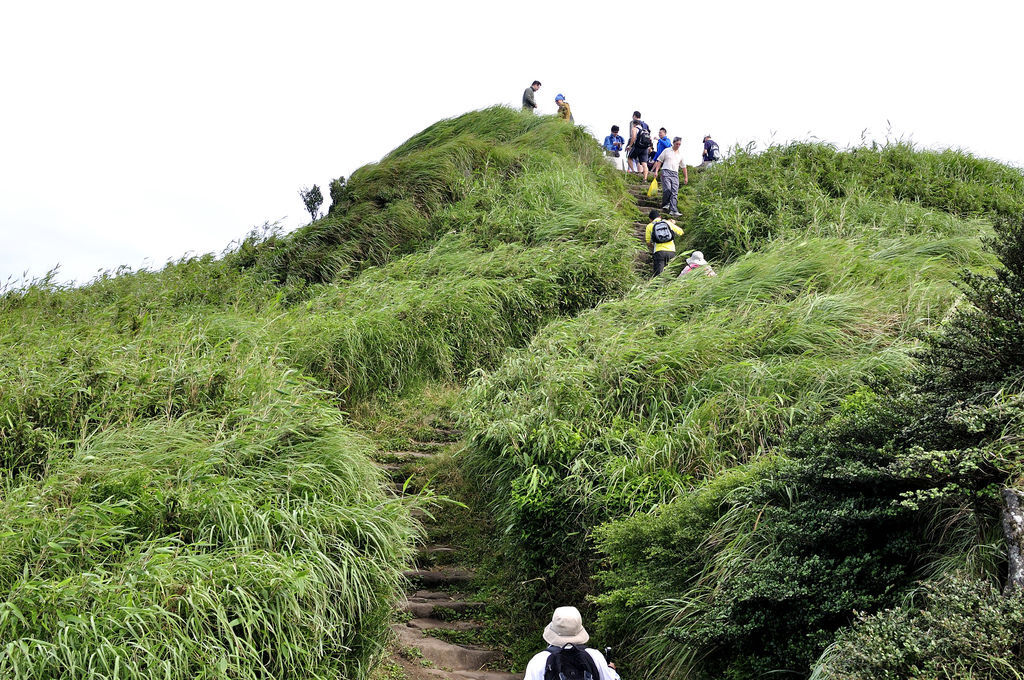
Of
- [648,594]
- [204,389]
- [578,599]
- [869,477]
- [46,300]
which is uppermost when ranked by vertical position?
[46,300]

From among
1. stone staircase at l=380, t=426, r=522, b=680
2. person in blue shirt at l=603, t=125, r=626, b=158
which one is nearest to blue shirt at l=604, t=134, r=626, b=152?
person in blue shirt at l=603, t=125, r=626, b=158

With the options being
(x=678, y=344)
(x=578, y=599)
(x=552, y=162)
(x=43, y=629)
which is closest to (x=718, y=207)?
(x=552, y=162)

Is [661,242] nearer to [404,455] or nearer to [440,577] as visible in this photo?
[404,455]

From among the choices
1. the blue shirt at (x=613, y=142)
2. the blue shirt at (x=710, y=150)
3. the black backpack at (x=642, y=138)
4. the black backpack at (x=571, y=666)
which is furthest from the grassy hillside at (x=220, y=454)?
the blue shirt at (x=710, y=150)

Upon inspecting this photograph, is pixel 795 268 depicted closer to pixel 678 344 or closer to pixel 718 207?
pixel 678 344

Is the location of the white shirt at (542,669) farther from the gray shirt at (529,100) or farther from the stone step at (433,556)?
the gray shirt at (529,100)

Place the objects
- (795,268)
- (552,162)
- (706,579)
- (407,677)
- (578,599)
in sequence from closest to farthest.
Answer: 1. (706,579)
2. (407,677)
3. (578,599)
4. (795,268)
5. (552,162)

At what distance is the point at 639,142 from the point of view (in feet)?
63.5

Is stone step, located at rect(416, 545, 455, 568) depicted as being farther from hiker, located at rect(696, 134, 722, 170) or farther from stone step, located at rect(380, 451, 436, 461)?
hiker, located at rect(696, 134, 722, 170)

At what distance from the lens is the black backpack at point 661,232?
1285 cm

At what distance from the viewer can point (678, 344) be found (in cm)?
876

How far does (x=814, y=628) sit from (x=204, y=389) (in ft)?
17.1

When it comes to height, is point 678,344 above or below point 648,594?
above

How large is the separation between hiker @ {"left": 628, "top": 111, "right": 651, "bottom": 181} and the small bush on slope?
14228mm
